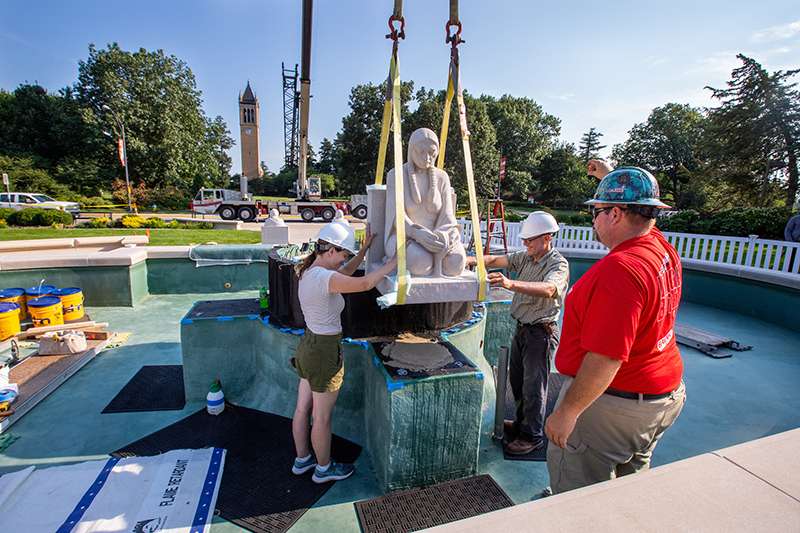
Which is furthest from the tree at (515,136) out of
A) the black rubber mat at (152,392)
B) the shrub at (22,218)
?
the black rubber mat at (152,392)

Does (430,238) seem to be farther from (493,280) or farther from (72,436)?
(72,436)

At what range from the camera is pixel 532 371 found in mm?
3139

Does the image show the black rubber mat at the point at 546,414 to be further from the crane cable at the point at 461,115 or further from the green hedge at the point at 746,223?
the green hedge at the point at 746,223

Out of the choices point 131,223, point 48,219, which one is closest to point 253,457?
point 131,223

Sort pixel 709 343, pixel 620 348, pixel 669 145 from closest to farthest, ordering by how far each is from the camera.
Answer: pixel 620 348 → pixel 709 343 → pixel 669 145

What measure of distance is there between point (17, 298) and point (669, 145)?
122 feet

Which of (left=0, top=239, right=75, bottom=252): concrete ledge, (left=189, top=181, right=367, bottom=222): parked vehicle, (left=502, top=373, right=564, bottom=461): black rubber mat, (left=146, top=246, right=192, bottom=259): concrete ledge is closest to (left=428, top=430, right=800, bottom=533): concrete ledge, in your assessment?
(left=502, top=373, right=564, bottom=461): black rubber mat

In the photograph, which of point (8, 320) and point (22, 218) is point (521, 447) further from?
point (22, 218)

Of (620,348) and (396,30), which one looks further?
(396,30)

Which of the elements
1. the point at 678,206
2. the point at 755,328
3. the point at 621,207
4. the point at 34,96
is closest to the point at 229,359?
the point at 621,207

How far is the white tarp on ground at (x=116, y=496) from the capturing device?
237cm

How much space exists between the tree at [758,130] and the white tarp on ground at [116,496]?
2140cm

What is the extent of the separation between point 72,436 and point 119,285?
4.40 metres

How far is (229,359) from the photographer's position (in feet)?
13.4
